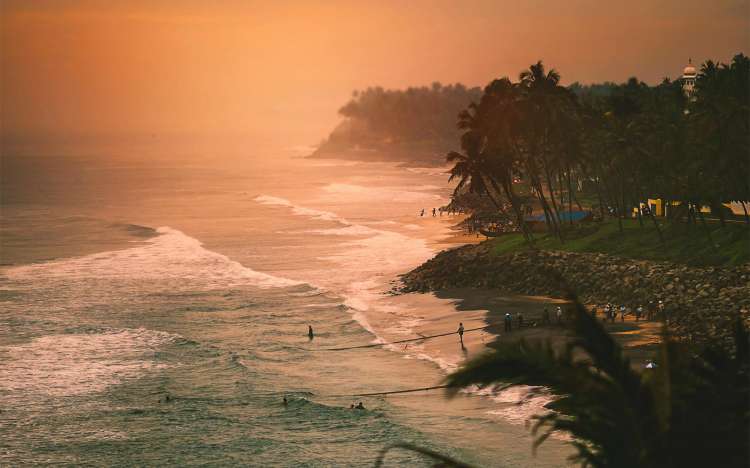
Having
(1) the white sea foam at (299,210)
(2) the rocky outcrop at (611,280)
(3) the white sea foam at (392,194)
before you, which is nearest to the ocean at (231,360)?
(2) the rocky outcrop at (611,280)

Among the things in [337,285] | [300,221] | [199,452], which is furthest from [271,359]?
[300,221]

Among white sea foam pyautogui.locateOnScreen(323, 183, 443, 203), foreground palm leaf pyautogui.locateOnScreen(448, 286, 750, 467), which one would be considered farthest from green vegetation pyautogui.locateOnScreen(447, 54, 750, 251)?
white sea foam pyautogui.locateOnScreen(323, 183, 443, 203)

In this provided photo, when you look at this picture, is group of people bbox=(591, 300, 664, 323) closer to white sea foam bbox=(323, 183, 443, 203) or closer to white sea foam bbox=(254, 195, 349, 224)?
white sea foam bbox=(254, 195, 349, 224)

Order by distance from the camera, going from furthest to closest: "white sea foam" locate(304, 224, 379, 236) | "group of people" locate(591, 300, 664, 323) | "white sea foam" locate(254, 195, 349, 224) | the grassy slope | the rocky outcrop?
"white sea foam" locate(254, 195, 349, 224) → "white sea foam" locate(304, 224, 379, 236) → the grassy slope → "group of people" locate(591, 300, 664, 323) → the rocky outcrop

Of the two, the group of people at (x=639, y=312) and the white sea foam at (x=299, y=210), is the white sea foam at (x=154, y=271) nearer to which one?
the group of people at (x=639, y=312)

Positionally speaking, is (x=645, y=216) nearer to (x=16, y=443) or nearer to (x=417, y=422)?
(x=417, y=422)

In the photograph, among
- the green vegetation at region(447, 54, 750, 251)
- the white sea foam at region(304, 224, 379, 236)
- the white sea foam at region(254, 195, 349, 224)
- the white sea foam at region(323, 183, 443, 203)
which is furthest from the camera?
the white sea foam at region(323, 183, 443, 203)
